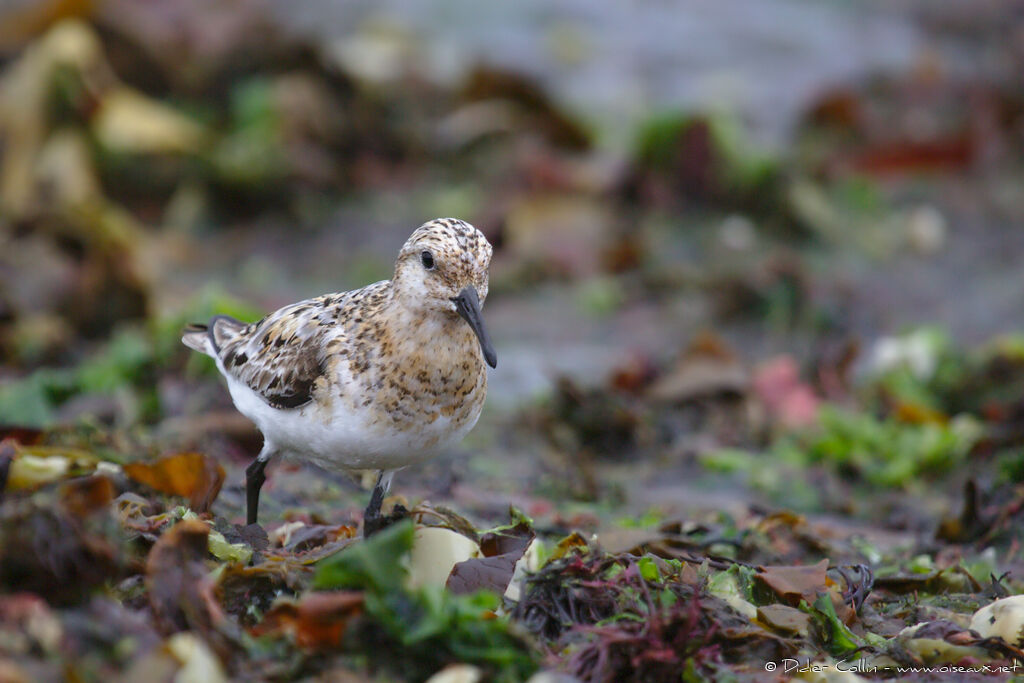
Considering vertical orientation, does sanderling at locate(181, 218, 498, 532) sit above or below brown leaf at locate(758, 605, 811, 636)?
above

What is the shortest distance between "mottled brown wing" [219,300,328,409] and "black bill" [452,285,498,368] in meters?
0.64

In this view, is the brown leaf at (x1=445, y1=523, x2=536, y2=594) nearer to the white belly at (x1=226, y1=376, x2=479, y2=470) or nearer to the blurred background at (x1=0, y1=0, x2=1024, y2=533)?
the white belly at (x1=226, y1=376, x2=479, y2=470)

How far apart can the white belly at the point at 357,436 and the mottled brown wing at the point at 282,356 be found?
82 millimetres

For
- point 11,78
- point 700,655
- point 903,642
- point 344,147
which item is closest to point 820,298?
point 344,147

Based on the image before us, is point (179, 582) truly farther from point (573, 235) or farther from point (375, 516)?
point (573, 235)

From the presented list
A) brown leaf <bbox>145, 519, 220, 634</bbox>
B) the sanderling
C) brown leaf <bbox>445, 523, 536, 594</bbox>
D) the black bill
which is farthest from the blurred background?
brown leaf <bbox>145, 519, 220, 634</bbox>

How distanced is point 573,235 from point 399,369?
19.8 ft

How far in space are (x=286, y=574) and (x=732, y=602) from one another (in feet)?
5.02

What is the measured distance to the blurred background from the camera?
7.16 meters

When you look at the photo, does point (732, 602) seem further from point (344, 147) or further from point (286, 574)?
point (344, 147)

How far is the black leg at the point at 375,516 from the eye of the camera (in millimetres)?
4531

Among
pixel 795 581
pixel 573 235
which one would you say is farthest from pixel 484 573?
pixel 573 235

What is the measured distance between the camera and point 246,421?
6.53m

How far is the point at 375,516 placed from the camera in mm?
4574
